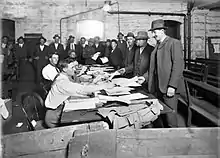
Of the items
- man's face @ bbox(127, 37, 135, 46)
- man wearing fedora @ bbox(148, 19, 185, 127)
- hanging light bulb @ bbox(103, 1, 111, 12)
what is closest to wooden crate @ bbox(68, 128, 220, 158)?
man wearing fedora @ bbox(148, 19, 185, 127)

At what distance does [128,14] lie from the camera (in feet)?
4.33

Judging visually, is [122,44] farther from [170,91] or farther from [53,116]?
[53,116]

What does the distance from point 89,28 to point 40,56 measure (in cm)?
28

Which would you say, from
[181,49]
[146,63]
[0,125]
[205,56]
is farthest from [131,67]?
[0,125]

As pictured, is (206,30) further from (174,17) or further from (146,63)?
(146,63)

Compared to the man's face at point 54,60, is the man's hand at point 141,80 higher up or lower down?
lower down

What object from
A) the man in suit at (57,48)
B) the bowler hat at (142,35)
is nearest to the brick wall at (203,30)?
the bowler hat at (142,35)

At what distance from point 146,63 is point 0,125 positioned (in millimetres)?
785

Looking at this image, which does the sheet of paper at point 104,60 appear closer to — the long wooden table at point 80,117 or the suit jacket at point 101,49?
the suit jacket at point 101,49

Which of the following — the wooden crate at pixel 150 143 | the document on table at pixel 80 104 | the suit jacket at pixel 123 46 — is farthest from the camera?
the suit jacket at pixel 123 46

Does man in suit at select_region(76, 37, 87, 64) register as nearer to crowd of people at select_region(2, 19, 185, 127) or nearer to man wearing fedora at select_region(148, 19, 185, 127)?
crowd of people at select_region(2, 19, 185, 127)

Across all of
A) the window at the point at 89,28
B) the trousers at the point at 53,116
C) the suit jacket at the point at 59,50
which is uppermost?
the window at the point at 89,28

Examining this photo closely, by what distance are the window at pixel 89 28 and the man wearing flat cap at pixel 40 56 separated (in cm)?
18

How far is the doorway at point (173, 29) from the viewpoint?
131 centimetres
